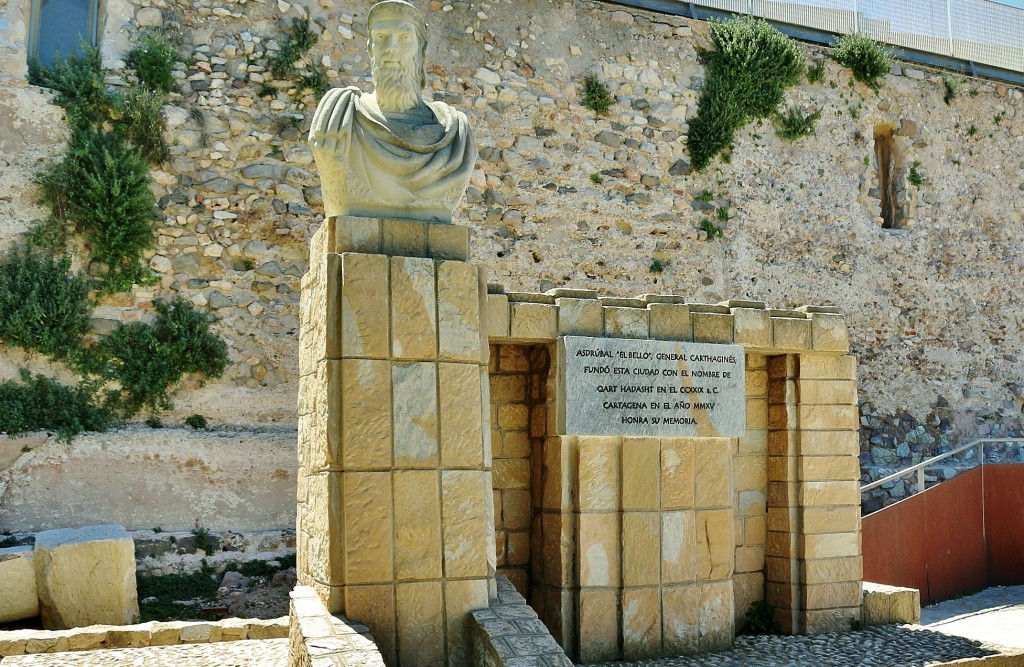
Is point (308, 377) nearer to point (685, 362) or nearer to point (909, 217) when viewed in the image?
point (685, 362)

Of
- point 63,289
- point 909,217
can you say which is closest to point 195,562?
point 63,289

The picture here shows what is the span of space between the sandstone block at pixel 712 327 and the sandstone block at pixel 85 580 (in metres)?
4.19

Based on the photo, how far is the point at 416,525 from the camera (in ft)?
15.5

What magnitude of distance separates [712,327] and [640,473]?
108 cm

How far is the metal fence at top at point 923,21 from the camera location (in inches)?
529

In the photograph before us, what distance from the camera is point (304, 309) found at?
211 inches

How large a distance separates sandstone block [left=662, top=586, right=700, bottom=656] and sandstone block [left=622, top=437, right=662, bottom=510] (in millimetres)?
539

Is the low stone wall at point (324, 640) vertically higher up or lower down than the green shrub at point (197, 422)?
lower down

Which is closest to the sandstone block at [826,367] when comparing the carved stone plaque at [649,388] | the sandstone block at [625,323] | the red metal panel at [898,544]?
the carved stone plaque at [649,388]

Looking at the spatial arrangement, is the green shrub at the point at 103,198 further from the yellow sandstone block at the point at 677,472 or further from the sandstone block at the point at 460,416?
the yellow sandstone block at the point at 677,472

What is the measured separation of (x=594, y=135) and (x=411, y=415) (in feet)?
25.7

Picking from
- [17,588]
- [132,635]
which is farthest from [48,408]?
[132,635]

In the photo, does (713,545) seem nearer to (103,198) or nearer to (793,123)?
(103,198)

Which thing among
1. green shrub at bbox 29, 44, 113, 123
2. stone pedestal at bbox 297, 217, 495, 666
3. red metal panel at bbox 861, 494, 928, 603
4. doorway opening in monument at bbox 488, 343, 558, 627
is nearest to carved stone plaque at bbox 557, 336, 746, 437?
doorway opening in monument at bbox 488, 343, 558, 627
